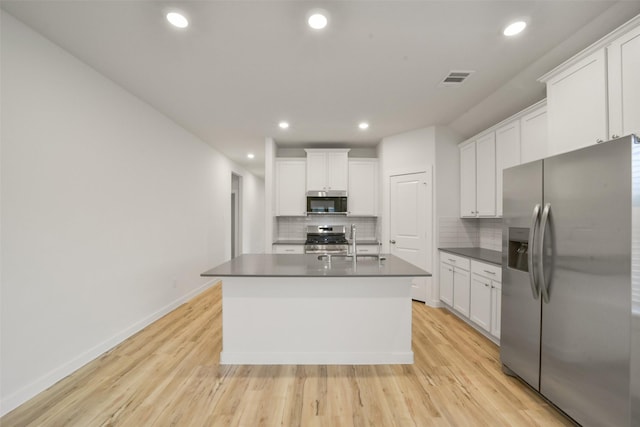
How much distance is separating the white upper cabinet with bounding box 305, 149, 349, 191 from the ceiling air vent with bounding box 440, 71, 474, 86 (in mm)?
2300

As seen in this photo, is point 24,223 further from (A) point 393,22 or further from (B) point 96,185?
(A) point 393,22

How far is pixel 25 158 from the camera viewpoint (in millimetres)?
1940

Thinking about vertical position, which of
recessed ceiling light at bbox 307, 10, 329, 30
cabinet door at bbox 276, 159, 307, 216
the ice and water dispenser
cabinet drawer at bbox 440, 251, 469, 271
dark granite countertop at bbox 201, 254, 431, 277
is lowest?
cabinet drawer at bbox 440, 251, 469, 271

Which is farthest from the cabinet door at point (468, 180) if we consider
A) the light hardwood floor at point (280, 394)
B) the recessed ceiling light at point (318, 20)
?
the recessed ceiling light at point (318, 20)

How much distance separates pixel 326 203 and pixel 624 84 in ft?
12.2

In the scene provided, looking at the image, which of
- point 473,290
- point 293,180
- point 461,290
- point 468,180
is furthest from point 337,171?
point 473,290

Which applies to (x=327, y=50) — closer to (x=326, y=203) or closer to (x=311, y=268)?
(x=311, y=268)

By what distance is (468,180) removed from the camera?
3836 millimetres

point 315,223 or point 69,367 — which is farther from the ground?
point 315,223

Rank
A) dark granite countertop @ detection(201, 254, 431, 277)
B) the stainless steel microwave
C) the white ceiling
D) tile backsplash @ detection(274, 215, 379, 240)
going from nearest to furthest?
the white ceiling, dark granite countertop @ detection(201, 254, 431, 277), the stainless steel microwave, tile backsplash @ detection(274, 215, 379, 240)

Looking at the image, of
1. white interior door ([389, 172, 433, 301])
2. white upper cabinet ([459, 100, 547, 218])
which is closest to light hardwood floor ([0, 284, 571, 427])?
white interior door ([389, 172, 433, 301])

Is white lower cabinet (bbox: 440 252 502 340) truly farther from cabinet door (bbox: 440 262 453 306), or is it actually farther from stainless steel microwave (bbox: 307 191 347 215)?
stainless steel microwave (bbox: 307 191 347 215)

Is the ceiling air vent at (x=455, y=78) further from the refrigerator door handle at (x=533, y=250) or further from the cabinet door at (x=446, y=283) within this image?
the cabinet door at (x=446, y=283)

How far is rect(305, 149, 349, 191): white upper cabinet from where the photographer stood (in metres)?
4.89
